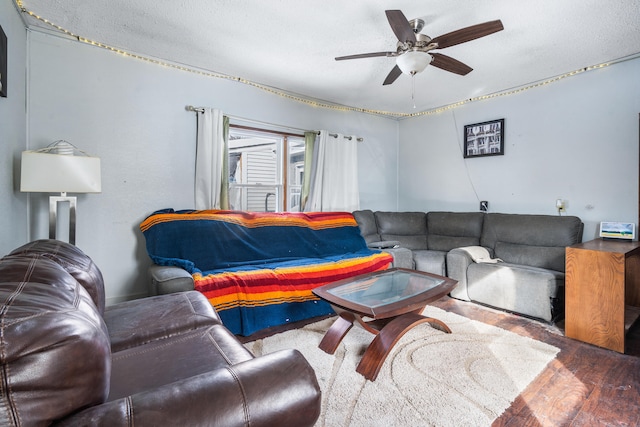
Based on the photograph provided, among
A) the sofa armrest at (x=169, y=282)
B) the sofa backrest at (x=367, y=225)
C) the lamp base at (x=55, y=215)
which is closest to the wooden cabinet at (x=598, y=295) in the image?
the sofa backrest at (x=367, y=225)

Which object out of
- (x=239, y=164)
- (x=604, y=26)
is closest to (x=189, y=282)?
(x=239, y=164)

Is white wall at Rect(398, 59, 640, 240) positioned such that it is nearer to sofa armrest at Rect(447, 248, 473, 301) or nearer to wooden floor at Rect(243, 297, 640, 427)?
sofa armrest at Rect(447, 248, 473, 301)

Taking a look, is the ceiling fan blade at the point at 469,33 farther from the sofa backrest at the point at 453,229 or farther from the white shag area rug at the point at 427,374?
the sofa backrest at the point at 453,229

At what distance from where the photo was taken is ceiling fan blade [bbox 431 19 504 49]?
1863 mm

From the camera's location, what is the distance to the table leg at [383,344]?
5.72 ft

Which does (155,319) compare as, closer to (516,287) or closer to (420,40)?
(420,40)

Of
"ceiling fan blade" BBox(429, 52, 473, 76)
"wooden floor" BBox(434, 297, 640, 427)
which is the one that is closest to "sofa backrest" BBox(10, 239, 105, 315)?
"wooden floor" BBox(434, 297, 640, 427)

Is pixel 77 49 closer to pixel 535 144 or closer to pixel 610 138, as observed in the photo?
pixel 535 144

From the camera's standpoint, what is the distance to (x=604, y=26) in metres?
2.32

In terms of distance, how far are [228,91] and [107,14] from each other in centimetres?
127

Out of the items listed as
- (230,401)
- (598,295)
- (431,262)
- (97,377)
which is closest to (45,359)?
(97,377)

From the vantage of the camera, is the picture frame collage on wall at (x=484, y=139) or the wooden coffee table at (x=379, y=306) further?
the picture frame collage on wall at (x=484, y=139)

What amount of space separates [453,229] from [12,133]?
428cm

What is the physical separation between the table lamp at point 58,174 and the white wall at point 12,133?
0.14m
